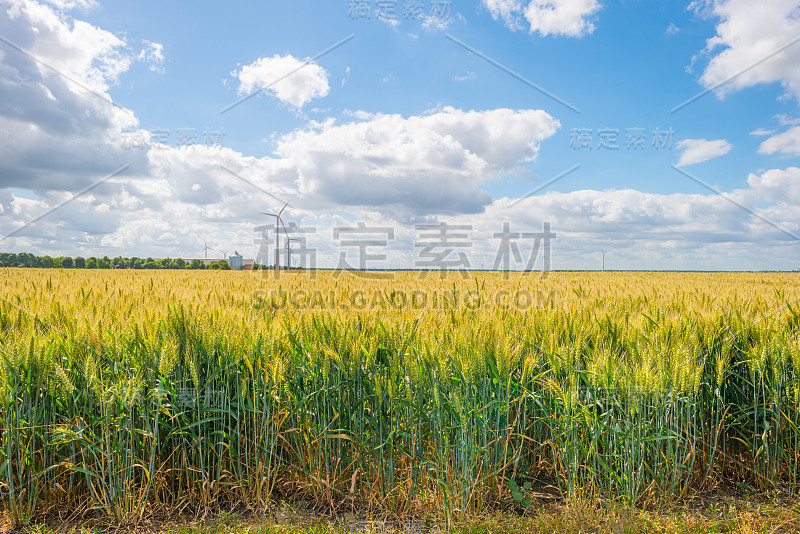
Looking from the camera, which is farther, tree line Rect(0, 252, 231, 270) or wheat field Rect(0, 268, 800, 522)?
tree line Rect(0, 252, 231, 270)

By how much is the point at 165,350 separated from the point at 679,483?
142 inches

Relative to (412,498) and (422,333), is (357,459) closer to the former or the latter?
(412,498)

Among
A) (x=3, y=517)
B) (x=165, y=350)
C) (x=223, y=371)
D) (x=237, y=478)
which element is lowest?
(x=3, y=517)

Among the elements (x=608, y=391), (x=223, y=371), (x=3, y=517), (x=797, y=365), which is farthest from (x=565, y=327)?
(x=3, y=517)

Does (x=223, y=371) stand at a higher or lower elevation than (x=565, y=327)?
lower

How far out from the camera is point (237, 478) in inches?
111

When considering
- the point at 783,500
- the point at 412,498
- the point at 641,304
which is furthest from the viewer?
the point at 641,304

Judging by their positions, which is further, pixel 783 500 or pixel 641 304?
pixel 641 304

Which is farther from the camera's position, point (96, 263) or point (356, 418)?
point (96, 263)

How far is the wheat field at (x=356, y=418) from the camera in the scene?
2.64 m

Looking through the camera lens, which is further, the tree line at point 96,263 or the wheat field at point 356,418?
the tree line at point 96,263

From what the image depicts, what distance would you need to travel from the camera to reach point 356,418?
288 centimetres

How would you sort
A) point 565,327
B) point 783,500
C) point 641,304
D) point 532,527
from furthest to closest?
point 641,304 → point 565,327 → point 783,500 → point 532,527

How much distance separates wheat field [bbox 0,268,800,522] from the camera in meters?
2.64
